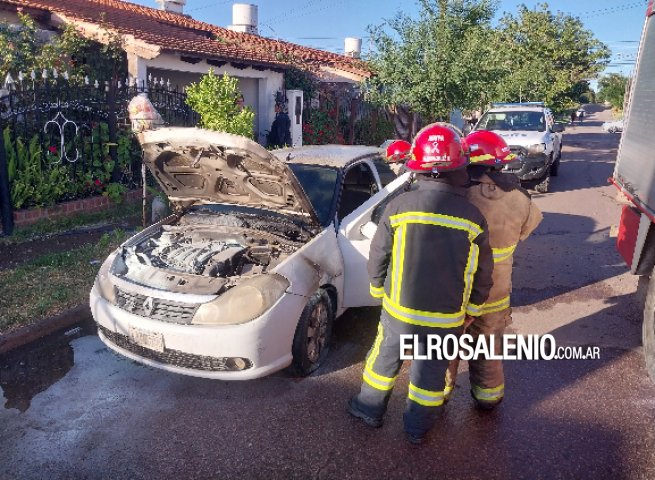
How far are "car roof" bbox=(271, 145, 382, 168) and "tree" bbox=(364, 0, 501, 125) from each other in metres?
8.65

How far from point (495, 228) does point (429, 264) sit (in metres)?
0.71

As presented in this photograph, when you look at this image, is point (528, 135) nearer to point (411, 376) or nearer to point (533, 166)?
point (533, 166)

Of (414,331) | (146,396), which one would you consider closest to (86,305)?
(146,396)

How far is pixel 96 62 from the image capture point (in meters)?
11.2

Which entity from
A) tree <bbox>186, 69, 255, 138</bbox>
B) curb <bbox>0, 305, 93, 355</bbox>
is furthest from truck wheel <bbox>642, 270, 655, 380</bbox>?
tree <bbox>186, 69, 255, 138</bbox>

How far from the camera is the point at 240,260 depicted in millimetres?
4242

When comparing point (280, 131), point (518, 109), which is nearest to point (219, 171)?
point (280, 131)

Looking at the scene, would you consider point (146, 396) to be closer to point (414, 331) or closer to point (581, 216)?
point (414, 331)

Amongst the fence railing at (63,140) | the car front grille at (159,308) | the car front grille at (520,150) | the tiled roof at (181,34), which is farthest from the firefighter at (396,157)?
the tiled roof at (181,34)

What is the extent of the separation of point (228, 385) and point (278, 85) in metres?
13.0

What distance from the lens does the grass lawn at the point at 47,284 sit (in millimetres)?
5023

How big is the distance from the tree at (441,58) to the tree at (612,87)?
57.8m

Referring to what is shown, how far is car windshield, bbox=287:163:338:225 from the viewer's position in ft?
15.0

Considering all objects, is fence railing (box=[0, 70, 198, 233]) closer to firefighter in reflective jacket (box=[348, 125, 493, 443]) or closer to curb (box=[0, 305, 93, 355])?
curb (box=[0, 305, 93, 355])
